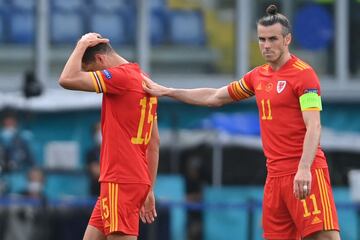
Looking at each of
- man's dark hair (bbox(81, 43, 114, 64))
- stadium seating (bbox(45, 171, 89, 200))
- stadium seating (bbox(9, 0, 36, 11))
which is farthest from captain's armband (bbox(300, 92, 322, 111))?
stadium seating (bbox(9, 0, 36, 11))

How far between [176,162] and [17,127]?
2190 millimetres

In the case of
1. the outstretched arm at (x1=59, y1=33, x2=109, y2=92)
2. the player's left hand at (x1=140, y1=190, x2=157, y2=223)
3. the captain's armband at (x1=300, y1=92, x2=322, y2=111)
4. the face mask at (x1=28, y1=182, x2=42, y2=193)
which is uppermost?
the outstretched arm at (x1=59, y1=33, x2=109, y2=92)

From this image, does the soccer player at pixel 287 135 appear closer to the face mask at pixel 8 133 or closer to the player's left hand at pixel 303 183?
the player's left hand at pixel 303 183

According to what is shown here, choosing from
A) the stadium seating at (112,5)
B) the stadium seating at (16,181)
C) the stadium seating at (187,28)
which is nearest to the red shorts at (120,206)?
the stadium seating at (16,181)

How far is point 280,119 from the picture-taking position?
31.9 feet

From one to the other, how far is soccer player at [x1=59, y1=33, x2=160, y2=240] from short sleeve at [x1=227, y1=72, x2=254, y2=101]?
2.24ft

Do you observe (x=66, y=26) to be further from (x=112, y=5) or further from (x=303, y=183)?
(x=303, y=183)

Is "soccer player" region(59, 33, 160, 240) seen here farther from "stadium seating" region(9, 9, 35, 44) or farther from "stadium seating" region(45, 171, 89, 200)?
"stadium seating" region(9, 9, 35, 44)

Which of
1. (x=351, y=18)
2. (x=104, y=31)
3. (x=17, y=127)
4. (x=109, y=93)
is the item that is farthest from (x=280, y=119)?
(x=351, y=18)

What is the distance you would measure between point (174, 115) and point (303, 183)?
33.5 ft

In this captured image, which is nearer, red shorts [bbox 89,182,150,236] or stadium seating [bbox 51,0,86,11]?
red shorts [bbox 89,182,150,236]

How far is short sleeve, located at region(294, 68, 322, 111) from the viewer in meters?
9.53

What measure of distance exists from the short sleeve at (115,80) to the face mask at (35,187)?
6.45 metres

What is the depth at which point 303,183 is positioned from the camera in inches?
370
